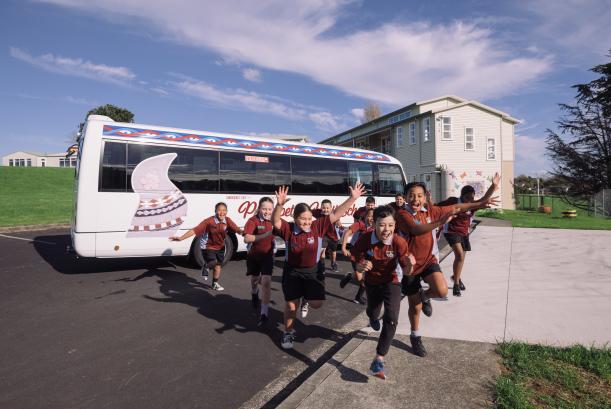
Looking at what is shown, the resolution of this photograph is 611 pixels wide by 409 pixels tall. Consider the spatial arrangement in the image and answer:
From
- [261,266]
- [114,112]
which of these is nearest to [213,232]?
[261,266]

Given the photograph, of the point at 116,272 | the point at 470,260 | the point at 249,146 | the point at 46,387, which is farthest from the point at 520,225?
the point at 46,387

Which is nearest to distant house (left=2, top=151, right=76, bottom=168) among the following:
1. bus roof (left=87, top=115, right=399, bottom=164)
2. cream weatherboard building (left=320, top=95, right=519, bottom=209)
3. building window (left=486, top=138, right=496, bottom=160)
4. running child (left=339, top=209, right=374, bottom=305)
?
cream weatherboard building (left=320, top=95, right=519, bottom=209)

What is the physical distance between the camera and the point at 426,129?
2656 cm

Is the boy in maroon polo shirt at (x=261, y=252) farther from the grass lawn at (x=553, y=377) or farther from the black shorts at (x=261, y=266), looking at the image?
the grass lawn at (x=553, y=377)

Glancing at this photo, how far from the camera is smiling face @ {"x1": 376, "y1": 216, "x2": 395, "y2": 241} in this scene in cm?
359

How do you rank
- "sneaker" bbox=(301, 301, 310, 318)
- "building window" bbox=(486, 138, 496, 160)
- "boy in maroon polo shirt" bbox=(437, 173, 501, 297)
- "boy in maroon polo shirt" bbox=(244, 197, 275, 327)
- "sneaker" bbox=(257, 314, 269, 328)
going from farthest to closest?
"building window" bbox=(486, 138, 496, 160)
"boy in maroon polo shirt" bbox=(437, 173, 501, 297)
"sneaker" bbox=(301, 301, 310, 318)
"boy in maroon polo shirt" bbox=(244, 197, 275, 327)
"sneaker" bbox=(257, 314, 269, 328)

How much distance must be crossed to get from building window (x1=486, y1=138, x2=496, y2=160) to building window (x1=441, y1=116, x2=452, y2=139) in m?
3.52

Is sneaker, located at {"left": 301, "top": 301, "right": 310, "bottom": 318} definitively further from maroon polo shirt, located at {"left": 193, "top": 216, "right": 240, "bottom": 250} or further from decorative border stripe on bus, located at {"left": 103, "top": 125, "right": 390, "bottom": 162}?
decorative border stripe on bus, located at {"left": 103, "top": 125, "right": 390, "bottom": 162}

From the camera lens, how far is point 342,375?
330 cm

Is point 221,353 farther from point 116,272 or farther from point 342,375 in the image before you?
point 116,272

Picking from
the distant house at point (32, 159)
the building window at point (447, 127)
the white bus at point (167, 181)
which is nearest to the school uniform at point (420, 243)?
→ the white bus at point (167, 181)

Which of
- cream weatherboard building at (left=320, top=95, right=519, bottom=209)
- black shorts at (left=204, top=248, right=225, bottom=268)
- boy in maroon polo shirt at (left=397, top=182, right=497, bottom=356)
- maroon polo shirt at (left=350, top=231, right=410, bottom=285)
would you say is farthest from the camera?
cream weatherboard building at (left=320, top=95, right=519, bottom=209)

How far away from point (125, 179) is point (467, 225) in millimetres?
6792

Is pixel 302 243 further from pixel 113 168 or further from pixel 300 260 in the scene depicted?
pixel 113 168
